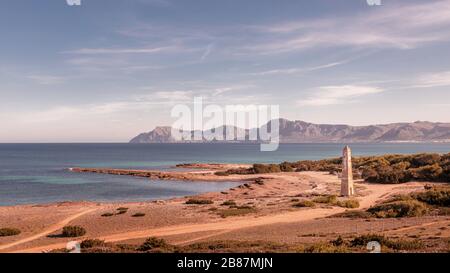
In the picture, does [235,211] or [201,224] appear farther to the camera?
[235,211]

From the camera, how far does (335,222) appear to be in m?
24.7

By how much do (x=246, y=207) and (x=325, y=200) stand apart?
6676 millimetres

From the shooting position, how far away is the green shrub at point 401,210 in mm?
25953

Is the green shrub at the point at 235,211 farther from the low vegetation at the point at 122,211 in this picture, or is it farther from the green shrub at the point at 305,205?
the low vegetation at the point at 122,211

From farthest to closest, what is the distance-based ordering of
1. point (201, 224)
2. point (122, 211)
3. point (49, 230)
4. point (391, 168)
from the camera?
point (391, 168) → point (122, 211) → point (201, 224) → point (49, 230)

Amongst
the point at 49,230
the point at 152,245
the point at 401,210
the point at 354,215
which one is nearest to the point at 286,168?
the point at 354,215

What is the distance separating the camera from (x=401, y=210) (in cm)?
2648

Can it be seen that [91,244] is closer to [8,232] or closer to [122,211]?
[8,232]

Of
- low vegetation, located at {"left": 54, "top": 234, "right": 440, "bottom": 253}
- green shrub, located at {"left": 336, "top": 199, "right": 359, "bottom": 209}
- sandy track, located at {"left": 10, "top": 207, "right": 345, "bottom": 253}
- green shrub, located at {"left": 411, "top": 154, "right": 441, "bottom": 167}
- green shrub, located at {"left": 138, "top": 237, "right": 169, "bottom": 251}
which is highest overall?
green shrub, located at {"left": 411, "top": 154, "right": 441, "bottom": 167}

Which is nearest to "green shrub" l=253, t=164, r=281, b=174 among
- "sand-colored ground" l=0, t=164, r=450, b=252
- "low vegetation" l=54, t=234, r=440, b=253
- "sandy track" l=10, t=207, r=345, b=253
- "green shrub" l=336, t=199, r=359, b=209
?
"sand-colored ground" l=0, t=164, r=450, b=252

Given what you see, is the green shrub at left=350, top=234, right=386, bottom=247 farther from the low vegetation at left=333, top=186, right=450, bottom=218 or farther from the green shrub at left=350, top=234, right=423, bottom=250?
the low vegetation at left=333, top=186, right=450, bottom=218

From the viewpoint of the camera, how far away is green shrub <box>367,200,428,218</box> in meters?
26.0

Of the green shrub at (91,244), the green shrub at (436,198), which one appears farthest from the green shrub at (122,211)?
the green shrub at (436,198)
